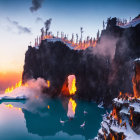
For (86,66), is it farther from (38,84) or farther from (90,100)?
(38,84)

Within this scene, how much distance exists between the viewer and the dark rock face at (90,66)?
33188 millimetres

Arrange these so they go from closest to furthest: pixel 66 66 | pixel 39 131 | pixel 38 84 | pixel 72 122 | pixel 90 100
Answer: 1. pixel 39 131
2. pixel 72 122
3. pixel 90 100
4. pixel 66 66
5. pixel 38 84

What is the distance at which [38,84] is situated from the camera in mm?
60250

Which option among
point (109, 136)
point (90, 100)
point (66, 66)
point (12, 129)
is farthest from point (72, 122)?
point (66, 66)

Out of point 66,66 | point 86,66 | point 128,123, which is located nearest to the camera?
point 128,123

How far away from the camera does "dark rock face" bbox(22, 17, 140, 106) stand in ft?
109

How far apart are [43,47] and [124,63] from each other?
37510mm

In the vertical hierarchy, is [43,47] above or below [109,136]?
above

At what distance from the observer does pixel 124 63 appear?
33000 millimetres

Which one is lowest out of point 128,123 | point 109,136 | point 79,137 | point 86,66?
point 79,137

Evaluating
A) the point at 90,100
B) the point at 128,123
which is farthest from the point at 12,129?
the point at 90,100

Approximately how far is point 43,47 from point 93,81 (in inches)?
1037

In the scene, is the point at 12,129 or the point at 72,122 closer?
the point at 12,129

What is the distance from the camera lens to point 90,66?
49281mm
